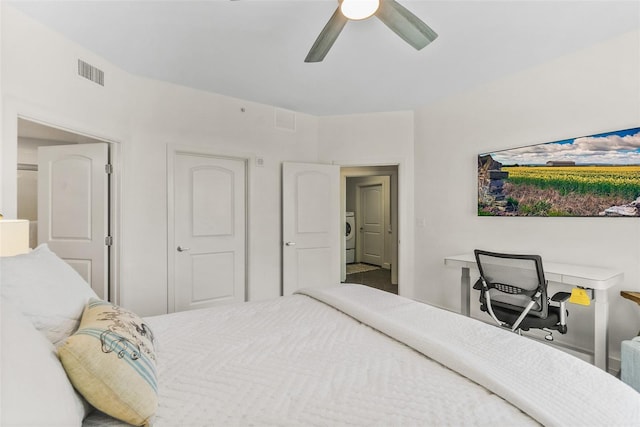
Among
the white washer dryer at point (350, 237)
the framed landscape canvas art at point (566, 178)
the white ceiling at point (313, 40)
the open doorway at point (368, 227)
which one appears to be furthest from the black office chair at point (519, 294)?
the white washer dryer at point (350, 237)

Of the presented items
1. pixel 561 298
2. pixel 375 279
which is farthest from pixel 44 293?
pixel 375 279

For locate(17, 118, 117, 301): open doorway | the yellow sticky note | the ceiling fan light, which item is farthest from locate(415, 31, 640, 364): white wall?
locate(17, 118, 117, 301): open doorway

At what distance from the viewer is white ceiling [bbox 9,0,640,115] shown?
201cm

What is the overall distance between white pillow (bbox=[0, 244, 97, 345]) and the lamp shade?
627 millimetres

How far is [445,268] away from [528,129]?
168 centimetres

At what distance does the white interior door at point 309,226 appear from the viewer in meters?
3.84

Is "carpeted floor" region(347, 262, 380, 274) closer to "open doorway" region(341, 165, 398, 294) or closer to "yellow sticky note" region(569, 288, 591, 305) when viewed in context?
"open doorway" region(341, 165, 398, 294)

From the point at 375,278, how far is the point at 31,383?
218 inches

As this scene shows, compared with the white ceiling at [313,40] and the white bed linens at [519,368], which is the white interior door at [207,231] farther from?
the white bed linens at [519,368]

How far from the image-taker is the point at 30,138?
4191 mm

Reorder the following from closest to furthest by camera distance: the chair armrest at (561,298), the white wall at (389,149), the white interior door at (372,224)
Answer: the chair armrest at (561,298) < the white wall at (389,149) < the white interior door at (372,224)

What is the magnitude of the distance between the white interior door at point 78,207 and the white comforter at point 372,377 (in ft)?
5.82

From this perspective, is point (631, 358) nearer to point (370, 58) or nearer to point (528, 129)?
point (528, 129)

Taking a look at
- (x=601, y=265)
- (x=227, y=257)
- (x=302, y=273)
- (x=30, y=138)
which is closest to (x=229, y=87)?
(x=227, y=257)
